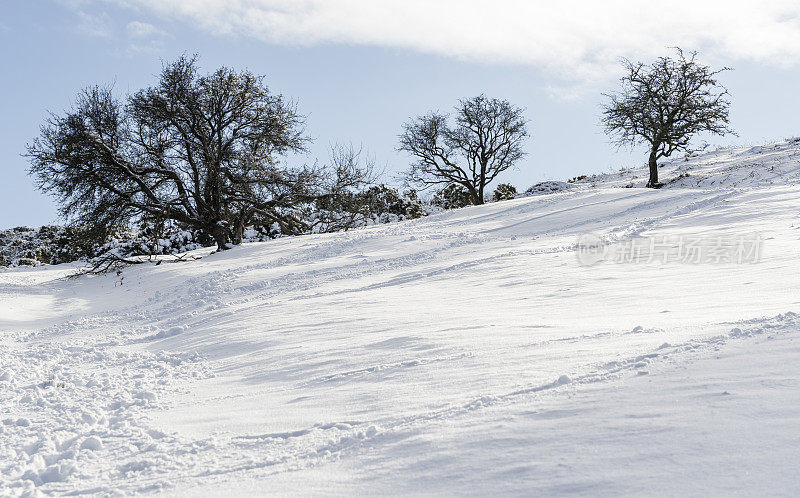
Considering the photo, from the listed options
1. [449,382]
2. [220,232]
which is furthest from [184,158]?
[449,382]

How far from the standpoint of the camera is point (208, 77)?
18.4m

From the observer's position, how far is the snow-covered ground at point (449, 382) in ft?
7.67

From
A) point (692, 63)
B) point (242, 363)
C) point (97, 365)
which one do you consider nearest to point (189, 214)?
point (97, 365)

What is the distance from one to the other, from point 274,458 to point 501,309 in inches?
142

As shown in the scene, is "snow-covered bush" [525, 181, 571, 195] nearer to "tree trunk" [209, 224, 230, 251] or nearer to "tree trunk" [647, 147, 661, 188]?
"tree trunk" [647, 147, 661, 188]

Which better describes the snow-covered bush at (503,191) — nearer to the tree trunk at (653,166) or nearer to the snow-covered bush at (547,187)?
the snow-covered bush at (547,187)

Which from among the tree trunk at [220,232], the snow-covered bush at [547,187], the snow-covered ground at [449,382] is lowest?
the snow-covered ground at [449,382]

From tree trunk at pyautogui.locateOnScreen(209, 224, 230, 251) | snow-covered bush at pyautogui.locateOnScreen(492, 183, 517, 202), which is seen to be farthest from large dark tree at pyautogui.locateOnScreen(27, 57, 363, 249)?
snow-covered bush at pyautogui.locateOnScreen(492, 183, 517, 202)

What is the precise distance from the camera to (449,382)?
3.61 m

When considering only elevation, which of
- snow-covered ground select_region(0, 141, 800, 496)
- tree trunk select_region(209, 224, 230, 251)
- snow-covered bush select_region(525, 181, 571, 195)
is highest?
snow-covered bush select_region(525, 181, 571, 195)

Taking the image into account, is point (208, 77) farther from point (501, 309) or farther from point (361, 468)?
point (361, 468)

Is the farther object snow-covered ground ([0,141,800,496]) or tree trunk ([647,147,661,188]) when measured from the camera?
tree trunk ([647,147,661,188])

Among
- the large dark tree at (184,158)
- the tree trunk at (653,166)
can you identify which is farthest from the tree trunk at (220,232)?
the tree trunk at (653,166)

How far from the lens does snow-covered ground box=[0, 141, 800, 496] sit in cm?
234
